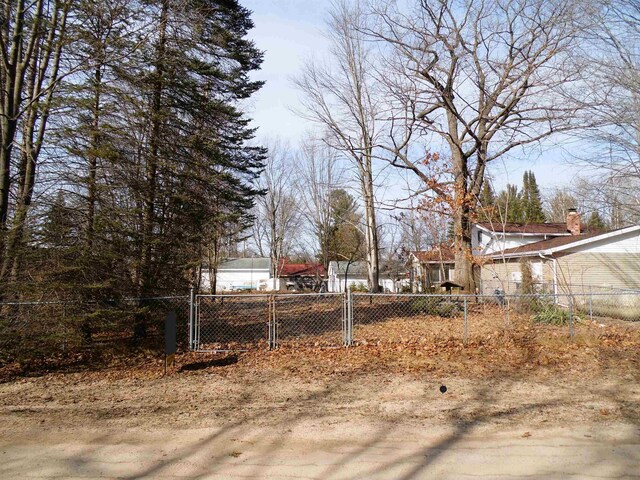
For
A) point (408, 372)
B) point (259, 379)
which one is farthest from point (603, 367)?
point (259, 379)

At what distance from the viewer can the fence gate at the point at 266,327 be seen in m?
9.63

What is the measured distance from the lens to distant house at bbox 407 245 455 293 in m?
24.8

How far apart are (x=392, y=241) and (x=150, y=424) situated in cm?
3693

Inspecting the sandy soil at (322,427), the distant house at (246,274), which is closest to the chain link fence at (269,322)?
the sandy soil at (322,427)

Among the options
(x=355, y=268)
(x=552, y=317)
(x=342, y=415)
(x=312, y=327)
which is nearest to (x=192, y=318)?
(x=312, y=327)

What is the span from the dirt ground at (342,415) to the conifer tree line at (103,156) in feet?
6.38

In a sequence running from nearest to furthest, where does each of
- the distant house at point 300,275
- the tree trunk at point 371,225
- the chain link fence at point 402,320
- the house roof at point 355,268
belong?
the chain link fence at point 402,320 → the tree trunk at point 371,225 → the distant house at point 300,275 → the house roof at point 355,268

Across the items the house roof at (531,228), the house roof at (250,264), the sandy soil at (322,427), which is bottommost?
the sandy soil at (322,427)

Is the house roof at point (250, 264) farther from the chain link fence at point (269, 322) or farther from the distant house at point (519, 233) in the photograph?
the chain link fence at point (269, 322)

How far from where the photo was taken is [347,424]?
538 cm

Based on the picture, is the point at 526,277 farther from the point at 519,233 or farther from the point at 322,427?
the point at 322,427

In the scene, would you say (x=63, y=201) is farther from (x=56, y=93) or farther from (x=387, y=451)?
(x=387, y=451)

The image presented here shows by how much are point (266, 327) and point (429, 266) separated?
19196 millimetres

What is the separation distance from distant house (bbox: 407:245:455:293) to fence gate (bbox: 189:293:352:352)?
9359 mm
